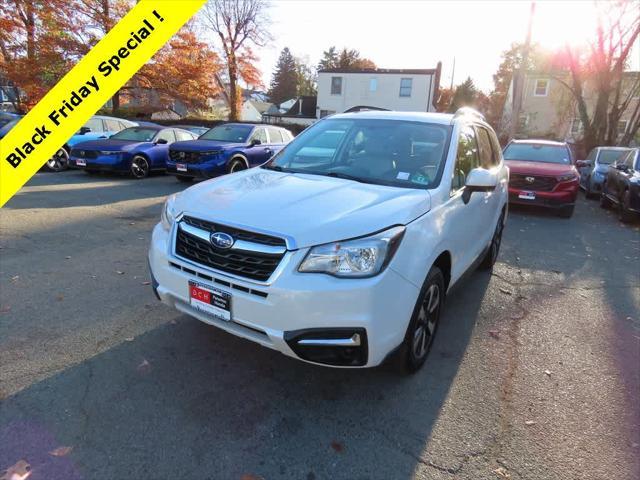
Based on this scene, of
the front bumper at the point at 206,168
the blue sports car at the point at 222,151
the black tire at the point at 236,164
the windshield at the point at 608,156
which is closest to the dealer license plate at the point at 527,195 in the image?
the windshield at the point at 608,156

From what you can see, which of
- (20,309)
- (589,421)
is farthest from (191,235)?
(589,421)

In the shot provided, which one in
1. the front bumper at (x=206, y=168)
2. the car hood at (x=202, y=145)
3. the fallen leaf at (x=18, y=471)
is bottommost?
the fallen leaf at (x=18, y=471)

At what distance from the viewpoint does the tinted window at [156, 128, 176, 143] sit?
1226 centimetres

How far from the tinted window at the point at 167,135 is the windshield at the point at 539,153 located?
9.34 m

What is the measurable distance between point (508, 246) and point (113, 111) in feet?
82.1

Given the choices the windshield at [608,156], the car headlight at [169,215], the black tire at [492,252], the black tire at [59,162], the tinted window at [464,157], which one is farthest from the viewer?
the windshield at [608,156]

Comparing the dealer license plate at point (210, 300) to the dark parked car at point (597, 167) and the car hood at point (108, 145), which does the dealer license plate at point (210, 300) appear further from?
the dark parked car at point (597, 167)

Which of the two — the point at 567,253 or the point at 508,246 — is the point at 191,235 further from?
the point at 567,253

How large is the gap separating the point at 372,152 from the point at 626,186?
8.33 m

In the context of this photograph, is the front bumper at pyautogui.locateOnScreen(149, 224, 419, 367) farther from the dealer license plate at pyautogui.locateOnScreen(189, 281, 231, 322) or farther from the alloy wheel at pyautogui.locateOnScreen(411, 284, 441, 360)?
the alloy wheel at pyautogui.locateOnScreen(411, 284, 441, 360)

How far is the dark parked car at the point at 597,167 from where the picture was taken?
12.5m

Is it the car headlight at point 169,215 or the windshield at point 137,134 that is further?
the windshield at point 137,134

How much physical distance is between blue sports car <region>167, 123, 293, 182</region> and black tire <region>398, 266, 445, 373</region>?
771cm

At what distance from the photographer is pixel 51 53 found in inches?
762
